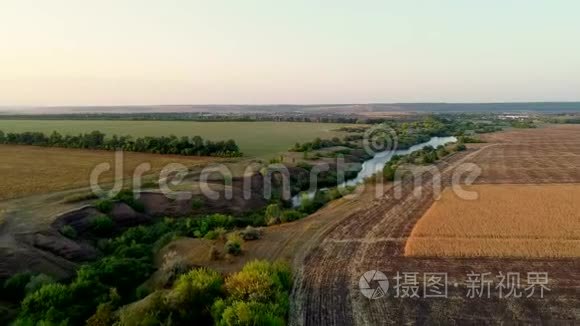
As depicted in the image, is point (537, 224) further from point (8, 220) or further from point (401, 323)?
point (8, 220)

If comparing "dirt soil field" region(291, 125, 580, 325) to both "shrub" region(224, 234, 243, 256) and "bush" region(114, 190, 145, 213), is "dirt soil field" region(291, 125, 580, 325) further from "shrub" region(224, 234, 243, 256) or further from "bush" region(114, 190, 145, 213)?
"bush" region(114, 190, 145, 213)

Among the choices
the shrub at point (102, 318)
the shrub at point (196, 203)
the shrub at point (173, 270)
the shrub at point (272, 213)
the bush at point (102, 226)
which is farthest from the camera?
the shrub at point (196, 203)

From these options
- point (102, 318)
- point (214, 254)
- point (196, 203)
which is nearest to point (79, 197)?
point (196, 203)

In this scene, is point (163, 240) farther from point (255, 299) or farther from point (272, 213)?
point (255, 299)

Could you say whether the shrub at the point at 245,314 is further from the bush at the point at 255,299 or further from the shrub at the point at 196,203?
the shrub at the point at 196,203

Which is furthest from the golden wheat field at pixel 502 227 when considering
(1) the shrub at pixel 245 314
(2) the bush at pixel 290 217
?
(1) the shrub at pixel 245 314

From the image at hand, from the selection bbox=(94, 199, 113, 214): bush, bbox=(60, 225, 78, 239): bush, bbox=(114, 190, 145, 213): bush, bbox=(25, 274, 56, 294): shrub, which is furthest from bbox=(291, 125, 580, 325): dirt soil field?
bbox=(94, 199, 113, 214): bush

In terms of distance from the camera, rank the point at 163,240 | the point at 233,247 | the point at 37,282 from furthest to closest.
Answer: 1. the point at 163,240
2. the point at 233,247
3. the point at 37,282
